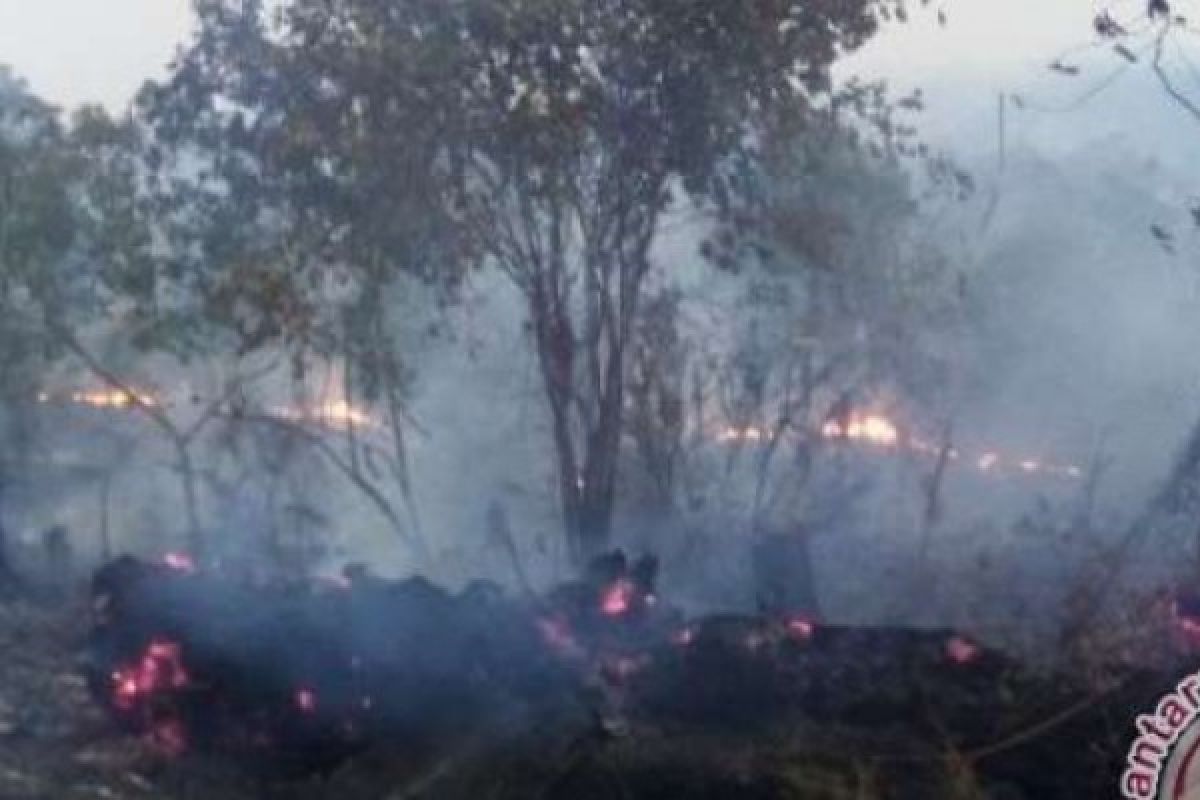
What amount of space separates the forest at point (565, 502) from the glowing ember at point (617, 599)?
2.5 inches

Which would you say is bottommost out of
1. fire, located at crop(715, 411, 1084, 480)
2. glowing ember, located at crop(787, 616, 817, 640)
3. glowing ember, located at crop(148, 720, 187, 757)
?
glowing ember, located at crop(148, 720, 187, 757)

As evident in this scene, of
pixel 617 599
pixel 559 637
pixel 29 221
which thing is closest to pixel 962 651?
pixel 559 637

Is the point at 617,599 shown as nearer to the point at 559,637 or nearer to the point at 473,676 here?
the point at 559,637

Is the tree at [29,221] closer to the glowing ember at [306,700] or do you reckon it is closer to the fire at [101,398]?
the glowing ember at [306,700]

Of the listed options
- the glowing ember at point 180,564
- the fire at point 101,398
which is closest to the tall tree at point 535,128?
the glowing ember at point 180,564

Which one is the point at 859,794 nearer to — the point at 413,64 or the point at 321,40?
the point at 413,64

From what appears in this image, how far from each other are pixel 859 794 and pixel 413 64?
946 cm

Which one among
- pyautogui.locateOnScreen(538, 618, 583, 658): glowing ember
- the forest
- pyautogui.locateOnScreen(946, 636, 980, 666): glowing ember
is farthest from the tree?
pyautogui.locateOnScreen(946, 636, 980, 666): glowing ember

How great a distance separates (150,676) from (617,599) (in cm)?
497

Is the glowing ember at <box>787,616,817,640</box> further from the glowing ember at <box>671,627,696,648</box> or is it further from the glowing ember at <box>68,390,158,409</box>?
the glowing ember at <box>68,390,158,409</box>

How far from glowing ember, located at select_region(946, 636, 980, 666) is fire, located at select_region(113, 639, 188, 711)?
24.0 ft

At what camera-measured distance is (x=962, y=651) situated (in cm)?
1499

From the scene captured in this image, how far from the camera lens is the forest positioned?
13773 mm

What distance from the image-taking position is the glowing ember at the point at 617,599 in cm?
1730
